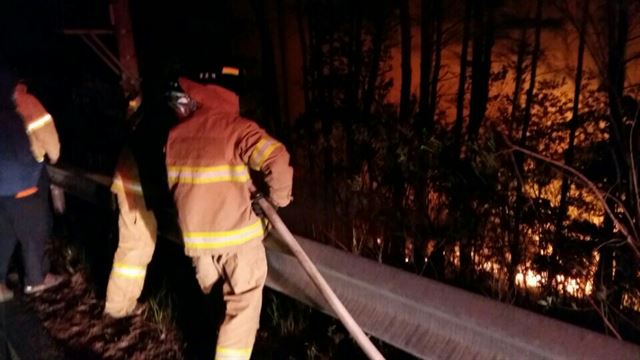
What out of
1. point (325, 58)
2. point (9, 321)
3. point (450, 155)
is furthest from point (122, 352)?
point (325, 58)

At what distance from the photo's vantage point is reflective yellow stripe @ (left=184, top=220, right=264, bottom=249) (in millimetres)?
2865

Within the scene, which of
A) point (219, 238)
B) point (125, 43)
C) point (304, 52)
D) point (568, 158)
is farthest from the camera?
point (304, 52)

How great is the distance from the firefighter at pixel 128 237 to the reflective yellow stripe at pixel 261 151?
1.12m

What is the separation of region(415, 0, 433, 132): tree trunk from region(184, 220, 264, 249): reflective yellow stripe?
3.66 metres

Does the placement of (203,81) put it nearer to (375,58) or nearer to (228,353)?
(228,353)

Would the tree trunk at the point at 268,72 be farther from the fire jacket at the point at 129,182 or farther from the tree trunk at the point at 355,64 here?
the fire jacket at the point at 129,182

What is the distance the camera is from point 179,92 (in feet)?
9.89

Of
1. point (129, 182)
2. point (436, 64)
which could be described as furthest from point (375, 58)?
point (129, 182)

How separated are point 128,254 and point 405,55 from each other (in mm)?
4027

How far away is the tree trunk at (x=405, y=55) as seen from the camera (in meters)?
6.16

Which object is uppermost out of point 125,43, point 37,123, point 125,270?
point 125,43

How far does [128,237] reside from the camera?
3514mm

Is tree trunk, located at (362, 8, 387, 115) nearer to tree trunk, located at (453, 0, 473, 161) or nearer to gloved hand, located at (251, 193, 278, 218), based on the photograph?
tree trunk, located at (453, 0, 473, 161)

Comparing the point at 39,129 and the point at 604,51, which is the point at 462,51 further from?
the point at 39,129
